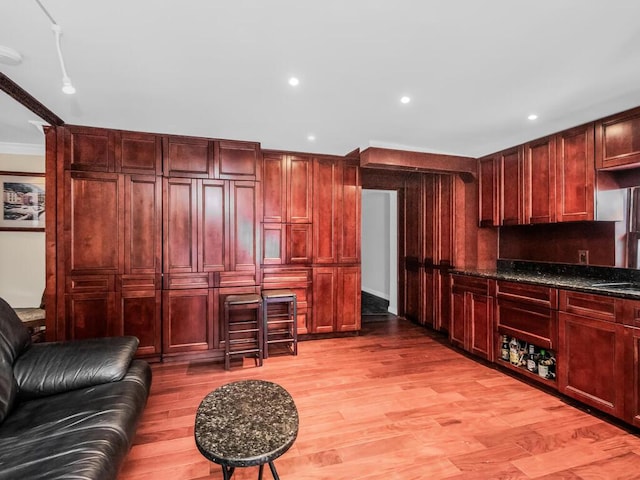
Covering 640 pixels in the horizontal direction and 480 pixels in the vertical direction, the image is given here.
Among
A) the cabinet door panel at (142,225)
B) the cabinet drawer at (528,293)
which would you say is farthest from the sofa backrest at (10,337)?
the cabinet drawer at (528,293)

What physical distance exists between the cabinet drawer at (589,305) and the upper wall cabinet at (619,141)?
115 centimetres

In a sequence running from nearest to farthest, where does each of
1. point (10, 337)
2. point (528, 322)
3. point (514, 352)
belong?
Answer: point (10, 337)
point (528, 322)
point (514, 352)

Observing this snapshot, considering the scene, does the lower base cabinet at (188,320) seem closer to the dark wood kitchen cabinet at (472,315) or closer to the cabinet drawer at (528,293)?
the dark wood kitchen cabinet at (472,315)

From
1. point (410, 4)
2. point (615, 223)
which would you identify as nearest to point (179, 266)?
point (410, 4)

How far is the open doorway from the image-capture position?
5664mm

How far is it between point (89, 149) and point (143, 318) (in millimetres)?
1835

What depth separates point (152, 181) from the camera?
3.29 m

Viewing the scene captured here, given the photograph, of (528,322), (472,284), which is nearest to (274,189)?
(472,284)

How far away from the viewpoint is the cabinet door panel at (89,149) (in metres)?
3.11

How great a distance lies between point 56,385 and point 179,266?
1.68m

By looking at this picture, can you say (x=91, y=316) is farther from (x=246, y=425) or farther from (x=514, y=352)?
(x=514, y=352)

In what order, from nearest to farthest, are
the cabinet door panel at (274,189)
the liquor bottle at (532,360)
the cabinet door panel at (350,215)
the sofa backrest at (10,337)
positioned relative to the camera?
the sofa backrest at (10,337)
the liquor bottle at (532,360)
the cabinet door panel at (274,189)
the cabinet door panel at (350,215)

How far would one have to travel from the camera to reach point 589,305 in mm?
2340

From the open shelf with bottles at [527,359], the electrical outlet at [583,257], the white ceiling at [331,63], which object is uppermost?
the white ceiling at [331,63]
